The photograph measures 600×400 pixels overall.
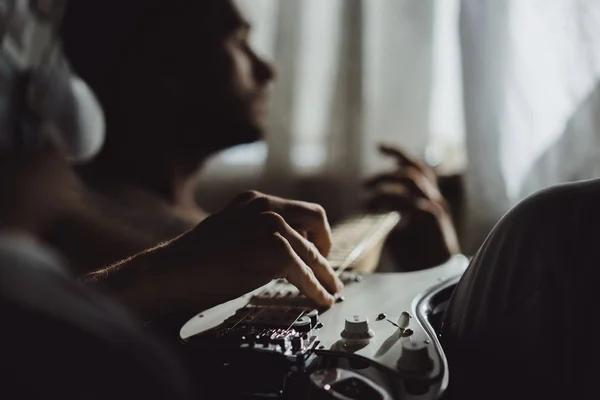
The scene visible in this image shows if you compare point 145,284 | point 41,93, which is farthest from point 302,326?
point 41,93

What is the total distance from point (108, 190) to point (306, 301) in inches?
25.7

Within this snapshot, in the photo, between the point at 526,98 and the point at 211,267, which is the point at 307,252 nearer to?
the point at 211,267

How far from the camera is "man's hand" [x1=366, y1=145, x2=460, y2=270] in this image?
102 centimetres

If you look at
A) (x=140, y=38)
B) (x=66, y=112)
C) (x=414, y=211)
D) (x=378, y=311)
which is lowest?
(x=414, y=211)

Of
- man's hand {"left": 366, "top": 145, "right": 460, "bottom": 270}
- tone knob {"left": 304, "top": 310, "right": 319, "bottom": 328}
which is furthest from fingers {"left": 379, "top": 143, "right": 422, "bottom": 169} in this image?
tone knob {"left": 304, "top": 310, "right": 319, "bottom": 328}

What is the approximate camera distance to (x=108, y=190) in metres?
1.03

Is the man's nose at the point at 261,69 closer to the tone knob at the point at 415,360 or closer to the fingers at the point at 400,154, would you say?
the fingers at the point at 400,154

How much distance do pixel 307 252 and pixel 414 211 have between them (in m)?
0.60

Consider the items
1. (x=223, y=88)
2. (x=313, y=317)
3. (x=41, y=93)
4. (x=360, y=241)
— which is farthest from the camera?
(x=41, y=93)

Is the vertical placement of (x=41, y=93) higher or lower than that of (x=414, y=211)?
higher

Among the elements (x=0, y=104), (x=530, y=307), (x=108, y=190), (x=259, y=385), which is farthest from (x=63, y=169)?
(x=530, y=307)

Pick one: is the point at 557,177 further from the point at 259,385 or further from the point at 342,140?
the point at 259,385

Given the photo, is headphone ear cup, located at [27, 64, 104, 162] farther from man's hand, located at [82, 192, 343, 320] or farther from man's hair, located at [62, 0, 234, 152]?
man's hand, located at [82, 192, 343, 320]

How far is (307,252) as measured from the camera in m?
0.48
